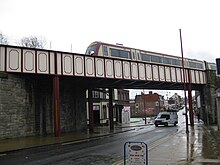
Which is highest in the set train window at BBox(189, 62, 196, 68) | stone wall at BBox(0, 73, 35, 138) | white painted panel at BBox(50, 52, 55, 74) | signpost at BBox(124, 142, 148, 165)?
train window at BBox(189, 62, 196, 68)

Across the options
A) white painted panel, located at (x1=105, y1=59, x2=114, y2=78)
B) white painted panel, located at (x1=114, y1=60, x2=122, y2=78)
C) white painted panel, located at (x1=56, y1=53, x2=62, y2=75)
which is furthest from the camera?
white painted panel, located at (x1=114, y1=60, x2=122, y2=78)

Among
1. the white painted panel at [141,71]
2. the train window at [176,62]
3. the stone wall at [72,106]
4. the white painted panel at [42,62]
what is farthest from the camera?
the train window at [176,62]

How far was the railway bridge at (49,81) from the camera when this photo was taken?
23.8 meters

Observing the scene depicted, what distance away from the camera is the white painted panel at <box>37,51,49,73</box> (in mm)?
24781

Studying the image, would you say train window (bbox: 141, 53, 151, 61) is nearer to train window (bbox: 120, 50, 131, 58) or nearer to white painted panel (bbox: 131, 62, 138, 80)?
train window (bbox: 120, 50, 131, 58)

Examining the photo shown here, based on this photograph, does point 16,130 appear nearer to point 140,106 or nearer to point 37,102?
point 37,102

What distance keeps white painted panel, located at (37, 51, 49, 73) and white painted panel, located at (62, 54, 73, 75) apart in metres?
1.66

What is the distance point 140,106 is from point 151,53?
73.1 m

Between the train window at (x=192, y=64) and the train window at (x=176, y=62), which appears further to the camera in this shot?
the train window at (x=192, y=64)

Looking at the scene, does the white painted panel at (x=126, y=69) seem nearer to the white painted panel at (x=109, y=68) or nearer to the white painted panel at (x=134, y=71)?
the white painted panel at (x=134, y=71)

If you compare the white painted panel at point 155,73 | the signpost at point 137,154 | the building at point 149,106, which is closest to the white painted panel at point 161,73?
the white painted panel at point 155,73

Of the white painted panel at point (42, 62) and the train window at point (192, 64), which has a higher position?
the train window at point (192, 64)

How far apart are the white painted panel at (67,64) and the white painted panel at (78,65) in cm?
42

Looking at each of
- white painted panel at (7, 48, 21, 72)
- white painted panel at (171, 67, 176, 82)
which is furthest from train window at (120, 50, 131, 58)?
white painted panel at (7, 48, 21, 72)
